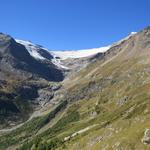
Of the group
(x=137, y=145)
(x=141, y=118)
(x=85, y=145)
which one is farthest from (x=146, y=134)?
(x=85, y=145)

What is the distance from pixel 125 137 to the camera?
163500mm

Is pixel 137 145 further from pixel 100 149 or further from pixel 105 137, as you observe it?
pixel 105 137

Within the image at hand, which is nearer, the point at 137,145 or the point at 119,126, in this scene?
the point at 137,145

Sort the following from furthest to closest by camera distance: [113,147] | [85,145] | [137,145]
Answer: [85,145], [113,147], [137,145]

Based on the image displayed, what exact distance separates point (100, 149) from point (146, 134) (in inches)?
1087

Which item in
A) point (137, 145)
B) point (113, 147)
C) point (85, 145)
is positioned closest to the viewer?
point (137, 145)

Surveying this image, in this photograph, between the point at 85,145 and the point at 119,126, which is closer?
the point at 119,126

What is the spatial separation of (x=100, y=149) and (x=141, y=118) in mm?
25786

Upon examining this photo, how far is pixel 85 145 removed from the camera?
198 m

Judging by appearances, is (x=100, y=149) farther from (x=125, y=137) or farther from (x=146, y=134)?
(x=146, y=134)

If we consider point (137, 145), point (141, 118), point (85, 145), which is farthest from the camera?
point (85, 145)

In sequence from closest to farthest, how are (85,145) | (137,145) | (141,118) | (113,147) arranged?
(137,145) → (113,147) → (141,118) → (85,145)

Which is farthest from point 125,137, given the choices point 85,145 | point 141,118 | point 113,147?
point 85,145

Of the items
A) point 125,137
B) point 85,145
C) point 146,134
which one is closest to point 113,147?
point 125,137
